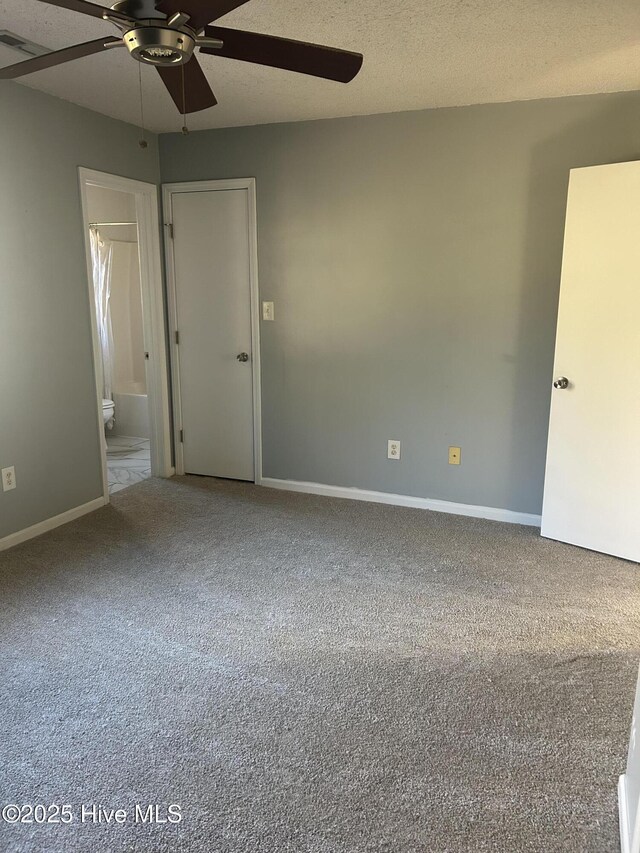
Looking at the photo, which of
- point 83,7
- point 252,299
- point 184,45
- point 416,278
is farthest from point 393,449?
point 83,7

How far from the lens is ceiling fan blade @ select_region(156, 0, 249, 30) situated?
4.61 feet

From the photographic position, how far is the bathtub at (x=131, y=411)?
18.6ft

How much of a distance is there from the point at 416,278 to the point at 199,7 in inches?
93.4

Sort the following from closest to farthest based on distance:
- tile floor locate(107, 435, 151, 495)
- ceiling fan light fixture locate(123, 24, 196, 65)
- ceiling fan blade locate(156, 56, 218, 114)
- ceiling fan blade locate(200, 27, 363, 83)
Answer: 1. ceiling fan light fixture locate(123, 24, 196, 65)
2. ceiling fan blade locate(200, 27, 363, 83)
3. ceiling fan blade locate(156, 56, 218, 114)
4. tile floor locate(107, 435, 151, 495)

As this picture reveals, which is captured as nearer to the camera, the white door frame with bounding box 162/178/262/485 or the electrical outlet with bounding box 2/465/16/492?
the electrical outlet with bounding box 2/465/16/492

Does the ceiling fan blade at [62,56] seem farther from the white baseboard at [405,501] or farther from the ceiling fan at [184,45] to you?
the white baseboard at [405,501]

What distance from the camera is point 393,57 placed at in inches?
104

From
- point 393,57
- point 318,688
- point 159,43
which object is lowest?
point 318,688

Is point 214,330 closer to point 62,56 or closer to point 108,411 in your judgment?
point 108,411

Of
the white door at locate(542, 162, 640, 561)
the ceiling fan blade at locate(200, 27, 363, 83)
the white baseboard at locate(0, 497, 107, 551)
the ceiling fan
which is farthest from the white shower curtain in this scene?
the ceiling fan blade at locate(200, 27, 363, 83)

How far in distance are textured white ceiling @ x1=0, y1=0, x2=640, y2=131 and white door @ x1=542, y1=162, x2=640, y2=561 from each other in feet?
1.88

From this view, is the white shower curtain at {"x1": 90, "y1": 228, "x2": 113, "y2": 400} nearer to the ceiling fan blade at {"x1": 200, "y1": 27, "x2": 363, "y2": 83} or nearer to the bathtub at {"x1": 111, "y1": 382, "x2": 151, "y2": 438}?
the bathtub at {"x1": 111, "y1": 382, "x2": 151, "y2": 438}

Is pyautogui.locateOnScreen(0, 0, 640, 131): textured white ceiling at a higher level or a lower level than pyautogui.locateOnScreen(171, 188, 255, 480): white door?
higher

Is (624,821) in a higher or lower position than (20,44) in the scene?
lower
